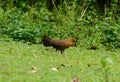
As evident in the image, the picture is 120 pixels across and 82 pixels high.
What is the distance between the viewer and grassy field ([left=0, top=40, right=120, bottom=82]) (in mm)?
6489

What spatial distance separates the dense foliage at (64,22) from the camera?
11703 millimetres

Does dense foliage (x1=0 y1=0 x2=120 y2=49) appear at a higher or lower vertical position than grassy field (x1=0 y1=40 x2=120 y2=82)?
lower

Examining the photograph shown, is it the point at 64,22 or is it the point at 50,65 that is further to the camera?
the point at 64,22

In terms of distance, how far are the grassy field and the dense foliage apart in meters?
1.31

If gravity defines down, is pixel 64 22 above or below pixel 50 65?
below

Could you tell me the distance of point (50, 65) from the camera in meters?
7.63

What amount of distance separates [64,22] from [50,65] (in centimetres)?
543

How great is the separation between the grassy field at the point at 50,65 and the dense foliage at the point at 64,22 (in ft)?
4.29

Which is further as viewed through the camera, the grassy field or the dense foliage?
the dense foliage

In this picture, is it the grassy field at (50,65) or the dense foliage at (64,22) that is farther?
the dense foliage at (64,22)

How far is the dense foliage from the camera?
11.7 m

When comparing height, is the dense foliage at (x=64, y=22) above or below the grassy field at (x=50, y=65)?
below

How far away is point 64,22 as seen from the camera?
12.9 meters

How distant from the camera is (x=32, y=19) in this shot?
13414mm
